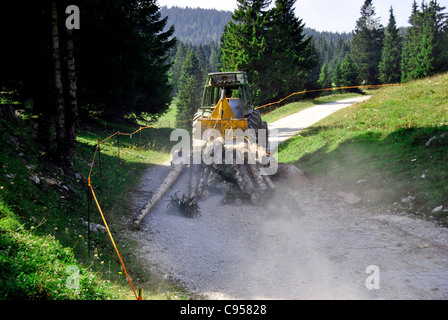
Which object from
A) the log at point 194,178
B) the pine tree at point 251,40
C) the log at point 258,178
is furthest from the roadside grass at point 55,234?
the pine tree at point 251,40

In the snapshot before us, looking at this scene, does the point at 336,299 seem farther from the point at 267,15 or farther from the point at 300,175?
the point at 267,15

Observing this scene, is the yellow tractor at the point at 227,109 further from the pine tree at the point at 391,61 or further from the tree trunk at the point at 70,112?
the pine tree at the point at 391,61

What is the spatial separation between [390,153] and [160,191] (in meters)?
8.55

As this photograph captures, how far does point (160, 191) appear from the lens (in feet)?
34.7

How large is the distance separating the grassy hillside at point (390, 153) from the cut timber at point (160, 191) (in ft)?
17.9

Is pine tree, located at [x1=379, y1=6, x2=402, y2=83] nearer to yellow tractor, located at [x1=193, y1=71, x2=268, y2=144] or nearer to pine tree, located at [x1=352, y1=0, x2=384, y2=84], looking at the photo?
pine tree, located at [x1=352, y1=0, x2=384, y2=84]

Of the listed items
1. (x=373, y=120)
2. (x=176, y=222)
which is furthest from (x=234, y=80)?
(x=176, y=222)

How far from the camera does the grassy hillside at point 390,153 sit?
9656mm

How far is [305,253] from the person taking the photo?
22.9 feet

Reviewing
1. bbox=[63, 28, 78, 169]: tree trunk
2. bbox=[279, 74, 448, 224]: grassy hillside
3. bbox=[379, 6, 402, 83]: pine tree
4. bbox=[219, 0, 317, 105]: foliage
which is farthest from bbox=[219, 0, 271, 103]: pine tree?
bbox=[379, 6, 402, 83]: pine tree

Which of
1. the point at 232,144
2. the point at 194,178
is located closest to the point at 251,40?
the point at 232,144

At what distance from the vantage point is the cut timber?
8.59 m

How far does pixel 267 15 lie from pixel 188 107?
22563 millimetres

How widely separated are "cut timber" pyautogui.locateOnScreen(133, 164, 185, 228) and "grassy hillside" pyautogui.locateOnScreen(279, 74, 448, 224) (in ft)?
17.9
